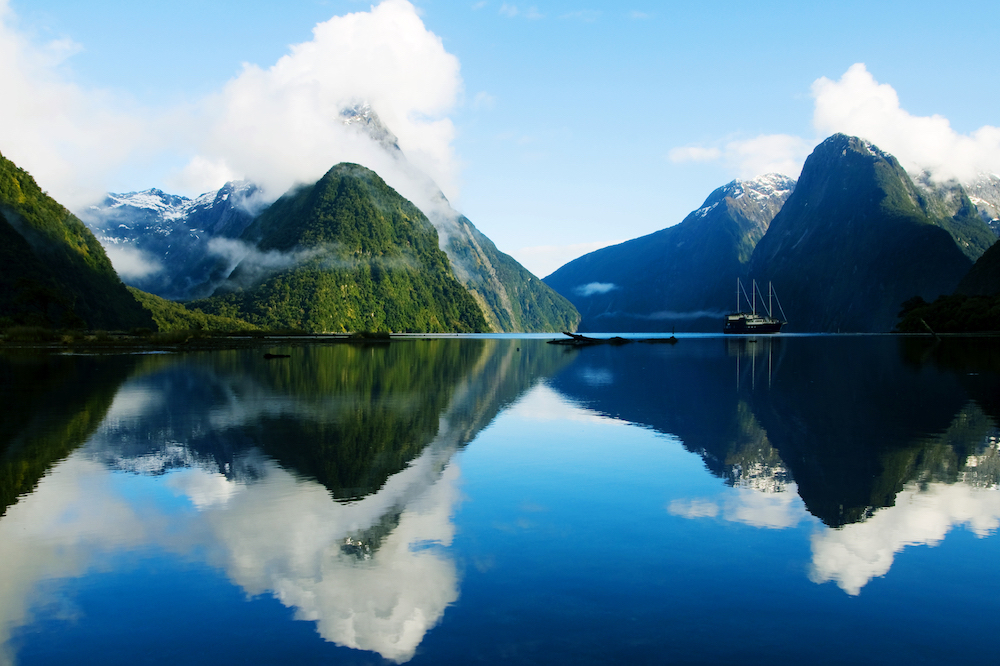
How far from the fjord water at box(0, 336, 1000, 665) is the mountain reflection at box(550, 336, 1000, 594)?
117mm

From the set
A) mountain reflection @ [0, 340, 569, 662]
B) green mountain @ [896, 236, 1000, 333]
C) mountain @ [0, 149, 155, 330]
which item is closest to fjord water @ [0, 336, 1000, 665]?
mountain reflection @ [0, 340, 569, 662]

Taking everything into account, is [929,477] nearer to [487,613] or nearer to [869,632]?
[869,632]

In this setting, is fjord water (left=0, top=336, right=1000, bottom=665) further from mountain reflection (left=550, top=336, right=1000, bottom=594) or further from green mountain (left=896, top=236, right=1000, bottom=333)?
green mountain (left=896, top=236, right=1000, bottom=333)

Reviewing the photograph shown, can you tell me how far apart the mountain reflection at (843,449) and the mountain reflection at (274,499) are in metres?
6.34

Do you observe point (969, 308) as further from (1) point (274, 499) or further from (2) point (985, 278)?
(1) point (274, 499)

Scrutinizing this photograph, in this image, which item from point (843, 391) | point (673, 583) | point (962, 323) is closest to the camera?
point (673, 583)

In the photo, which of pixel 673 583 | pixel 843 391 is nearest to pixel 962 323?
pixel 843 391

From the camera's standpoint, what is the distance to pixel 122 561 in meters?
11.3

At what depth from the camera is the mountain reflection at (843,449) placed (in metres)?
13.2

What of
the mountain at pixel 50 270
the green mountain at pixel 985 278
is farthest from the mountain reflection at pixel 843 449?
the green mountain at pixel 985 278

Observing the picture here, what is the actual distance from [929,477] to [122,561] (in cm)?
1838

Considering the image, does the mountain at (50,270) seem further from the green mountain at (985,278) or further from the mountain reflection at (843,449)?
the green mountain at (985,278)

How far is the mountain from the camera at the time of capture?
430 feet

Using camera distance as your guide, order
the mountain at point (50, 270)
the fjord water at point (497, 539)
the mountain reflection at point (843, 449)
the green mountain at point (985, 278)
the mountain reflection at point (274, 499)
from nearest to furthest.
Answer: the fjord water at point (497, 539), the mountain reflection at point (274, 499), the mountain reflection at point (843, 449), the mountain at point (50, 270), the green mountain at point (985, 278)
